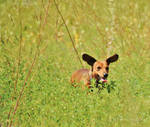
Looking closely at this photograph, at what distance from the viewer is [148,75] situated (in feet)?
16.8

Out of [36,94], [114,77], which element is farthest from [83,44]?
[36,94]

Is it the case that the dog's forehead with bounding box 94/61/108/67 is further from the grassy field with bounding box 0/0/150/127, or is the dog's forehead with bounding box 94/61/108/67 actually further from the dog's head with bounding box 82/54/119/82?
the grassy field with bounding box 0/0/150/127

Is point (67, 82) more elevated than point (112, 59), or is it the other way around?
point (112, 59)

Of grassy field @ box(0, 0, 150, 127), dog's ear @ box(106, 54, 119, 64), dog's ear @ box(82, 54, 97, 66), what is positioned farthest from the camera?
dog's ear @ box(82, 54, 97, 66)

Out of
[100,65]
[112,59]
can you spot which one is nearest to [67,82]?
[100,65]

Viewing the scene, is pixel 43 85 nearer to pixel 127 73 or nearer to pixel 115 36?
pixel 127 73

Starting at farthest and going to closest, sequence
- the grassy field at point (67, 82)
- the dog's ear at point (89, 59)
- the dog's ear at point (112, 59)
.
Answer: the dog's ear at point (89, 59), the dog's ear at point (112, 59), the grassy field at point (67, 82)

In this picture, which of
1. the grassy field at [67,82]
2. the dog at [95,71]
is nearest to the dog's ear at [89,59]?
the dog at [95,71]

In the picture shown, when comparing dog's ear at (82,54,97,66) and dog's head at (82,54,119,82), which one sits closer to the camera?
dog's head at (82,54,119,82)

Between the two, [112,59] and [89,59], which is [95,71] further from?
[112,59]

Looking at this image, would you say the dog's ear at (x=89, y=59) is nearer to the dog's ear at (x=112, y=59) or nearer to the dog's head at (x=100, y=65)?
the dog's head at (x=100, y=65)

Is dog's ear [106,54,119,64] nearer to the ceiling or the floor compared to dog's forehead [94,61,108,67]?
nearer to the ceiling

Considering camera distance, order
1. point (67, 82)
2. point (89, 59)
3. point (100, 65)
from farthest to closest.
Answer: point (89, 59) → point (100, 65) → point (67, 82)

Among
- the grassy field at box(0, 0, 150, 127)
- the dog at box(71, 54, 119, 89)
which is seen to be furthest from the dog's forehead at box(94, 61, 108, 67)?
the grassy field at box(0, 0, 150, 127)
